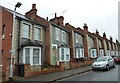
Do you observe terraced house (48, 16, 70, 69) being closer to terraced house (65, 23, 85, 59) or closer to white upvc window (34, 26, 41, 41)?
white upvc window (34, 26, 41, 41)

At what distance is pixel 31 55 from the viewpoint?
1800cm

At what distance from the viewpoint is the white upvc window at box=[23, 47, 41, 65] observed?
17.8m

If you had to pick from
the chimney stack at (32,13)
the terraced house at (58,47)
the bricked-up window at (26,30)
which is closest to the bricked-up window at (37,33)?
the bricked-up window at (26,30)

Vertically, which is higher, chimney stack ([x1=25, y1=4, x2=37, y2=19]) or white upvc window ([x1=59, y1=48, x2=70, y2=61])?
chimney stack ([x1=25, y1=4, x2=37, y2=19])

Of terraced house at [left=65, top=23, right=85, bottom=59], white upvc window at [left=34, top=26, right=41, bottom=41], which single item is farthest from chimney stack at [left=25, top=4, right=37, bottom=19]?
terraced house at [left=65, top=23, right=85, bottom=59]

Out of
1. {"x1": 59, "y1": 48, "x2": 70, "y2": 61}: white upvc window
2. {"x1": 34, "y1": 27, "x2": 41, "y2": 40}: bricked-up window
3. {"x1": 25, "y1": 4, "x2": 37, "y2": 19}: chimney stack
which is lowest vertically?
{"x1": 59, "y1": 48, "x2": 70, "y2": 61}: white upvc window

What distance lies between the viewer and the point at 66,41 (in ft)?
92.7

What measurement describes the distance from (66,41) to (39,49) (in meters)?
9.76

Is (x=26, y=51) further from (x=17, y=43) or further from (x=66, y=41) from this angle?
(x=66, y=41)

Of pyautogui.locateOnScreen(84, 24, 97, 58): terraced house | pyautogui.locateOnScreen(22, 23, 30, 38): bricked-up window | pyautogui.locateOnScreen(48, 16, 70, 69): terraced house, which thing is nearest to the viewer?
pyautogui.locateOnScreen(22, 23, 30, 38): bricked-up window

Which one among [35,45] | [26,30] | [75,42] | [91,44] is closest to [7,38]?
[26,30]

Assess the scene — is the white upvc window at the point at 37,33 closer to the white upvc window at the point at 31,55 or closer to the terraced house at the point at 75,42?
the white upvc window at the point at 31,55

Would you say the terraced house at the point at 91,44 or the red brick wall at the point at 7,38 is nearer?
the red brick wall at the point at 7,38

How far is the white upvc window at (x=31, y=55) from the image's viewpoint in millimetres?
17797
